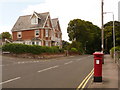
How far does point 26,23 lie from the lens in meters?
57.7

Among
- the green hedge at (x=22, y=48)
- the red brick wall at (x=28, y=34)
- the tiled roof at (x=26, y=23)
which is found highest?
the tiled roof at (x=26, y=23)

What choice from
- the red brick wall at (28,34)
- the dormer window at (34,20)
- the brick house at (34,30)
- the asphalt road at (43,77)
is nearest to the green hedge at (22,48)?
the brick house at (34,30)

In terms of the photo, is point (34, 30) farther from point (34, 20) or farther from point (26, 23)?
point (26, 23)

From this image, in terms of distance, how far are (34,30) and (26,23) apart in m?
3.52

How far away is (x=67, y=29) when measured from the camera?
3287 inches

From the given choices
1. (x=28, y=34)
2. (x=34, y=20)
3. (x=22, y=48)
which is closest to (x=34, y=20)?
(x=34, y=20)

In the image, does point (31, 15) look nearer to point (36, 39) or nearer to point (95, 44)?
point (36, 39)

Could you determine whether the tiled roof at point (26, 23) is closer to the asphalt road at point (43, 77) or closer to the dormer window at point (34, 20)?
the dormer window at point (34, 20)

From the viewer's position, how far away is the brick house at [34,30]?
54.8 m

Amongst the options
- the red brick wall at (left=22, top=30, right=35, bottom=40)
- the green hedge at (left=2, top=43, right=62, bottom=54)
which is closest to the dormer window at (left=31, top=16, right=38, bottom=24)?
the red brick wall at (left=22, top=30, right=35, bottom=40)

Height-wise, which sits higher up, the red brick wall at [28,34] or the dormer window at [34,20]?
the dormer window at [34,20]

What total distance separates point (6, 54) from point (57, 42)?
93.7ft

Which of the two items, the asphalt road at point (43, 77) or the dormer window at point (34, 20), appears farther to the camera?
the dormer window at point (34, 20)

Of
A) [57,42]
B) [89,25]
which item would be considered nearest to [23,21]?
[57,42]
